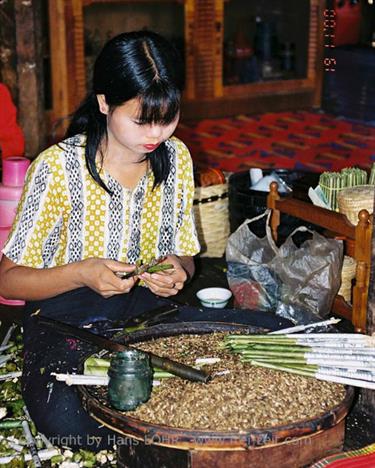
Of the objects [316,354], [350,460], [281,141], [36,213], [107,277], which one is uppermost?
[36,213]

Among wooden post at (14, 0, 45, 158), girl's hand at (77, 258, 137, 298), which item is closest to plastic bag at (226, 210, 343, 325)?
girl's hand at (77, 258, 137, 298)

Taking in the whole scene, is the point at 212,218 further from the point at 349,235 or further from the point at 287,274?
the point at 349,235

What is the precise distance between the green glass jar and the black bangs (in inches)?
33.1

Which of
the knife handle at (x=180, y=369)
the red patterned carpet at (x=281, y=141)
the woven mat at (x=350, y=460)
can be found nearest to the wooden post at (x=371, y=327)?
the woven mat at (x=350, y=460)

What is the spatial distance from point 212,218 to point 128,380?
284 cm

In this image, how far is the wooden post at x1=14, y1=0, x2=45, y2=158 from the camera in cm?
574

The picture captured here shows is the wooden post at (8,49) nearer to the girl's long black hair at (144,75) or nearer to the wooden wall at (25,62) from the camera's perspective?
the wooden wall at (25,62)

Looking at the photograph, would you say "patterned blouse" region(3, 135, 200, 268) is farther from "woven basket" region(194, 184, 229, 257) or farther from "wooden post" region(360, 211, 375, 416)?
"woven basket" region(194, 184, 229, 257)

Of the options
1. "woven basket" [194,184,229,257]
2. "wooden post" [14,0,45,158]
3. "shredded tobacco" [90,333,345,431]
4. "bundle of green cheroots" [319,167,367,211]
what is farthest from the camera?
"wooden post" [14,0,45,158]

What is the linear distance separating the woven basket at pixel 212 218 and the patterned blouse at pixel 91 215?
63.2 inches

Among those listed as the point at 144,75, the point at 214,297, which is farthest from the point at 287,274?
the point at 144,75

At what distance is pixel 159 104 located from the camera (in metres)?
2.74

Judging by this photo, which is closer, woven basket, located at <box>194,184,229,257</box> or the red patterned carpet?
woven basket, located at <box>194,184,229,257</box>

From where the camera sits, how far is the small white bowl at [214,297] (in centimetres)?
426
